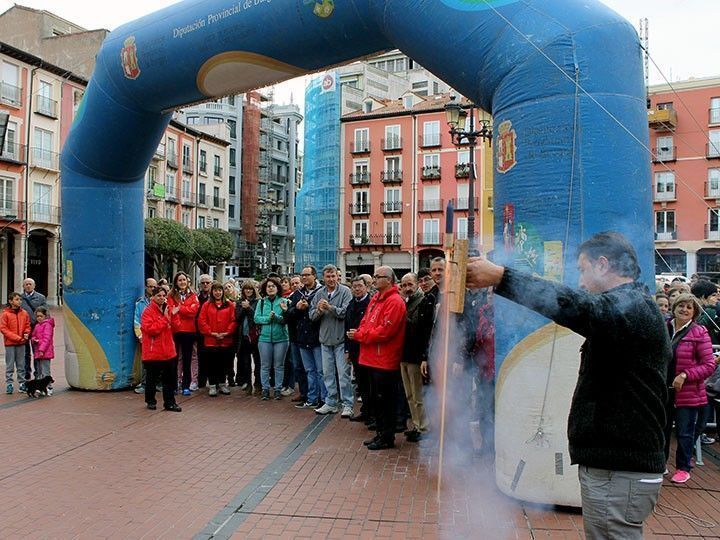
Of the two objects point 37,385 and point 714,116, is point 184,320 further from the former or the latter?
point 714,116

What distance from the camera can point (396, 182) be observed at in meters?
47.8

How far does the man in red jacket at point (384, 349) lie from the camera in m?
6.54

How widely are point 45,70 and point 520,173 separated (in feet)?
117

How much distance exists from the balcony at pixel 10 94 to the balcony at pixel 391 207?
996 inches

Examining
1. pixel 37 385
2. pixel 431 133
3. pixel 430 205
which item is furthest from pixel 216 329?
pixel 431 133

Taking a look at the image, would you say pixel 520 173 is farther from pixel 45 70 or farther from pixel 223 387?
pixel 45 70

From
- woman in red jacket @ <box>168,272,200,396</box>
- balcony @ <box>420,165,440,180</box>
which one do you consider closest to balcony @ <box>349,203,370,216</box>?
balcony @ <box>420,165,440,180</box>

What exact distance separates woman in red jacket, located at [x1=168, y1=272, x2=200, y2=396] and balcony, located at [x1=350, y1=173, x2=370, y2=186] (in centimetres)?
3958

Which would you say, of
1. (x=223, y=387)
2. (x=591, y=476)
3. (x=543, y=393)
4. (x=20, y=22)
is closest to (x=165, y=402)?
(x=223, y=387)

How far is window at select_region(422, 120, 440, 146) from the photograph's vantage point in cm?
4634

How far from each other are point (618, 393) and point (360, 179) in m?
46.7

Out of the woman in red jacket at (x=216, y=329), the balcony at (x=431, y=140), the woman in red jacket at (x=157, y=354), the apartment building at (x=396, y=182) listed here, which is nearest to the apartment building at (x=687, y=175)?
the woman in red jacket at (x=216, y=329)

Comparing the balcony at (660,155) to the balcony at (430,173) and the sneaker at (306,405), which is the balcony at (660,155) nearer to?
the sneaker at (306,405)

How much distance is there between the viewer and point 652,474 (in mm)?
2449
